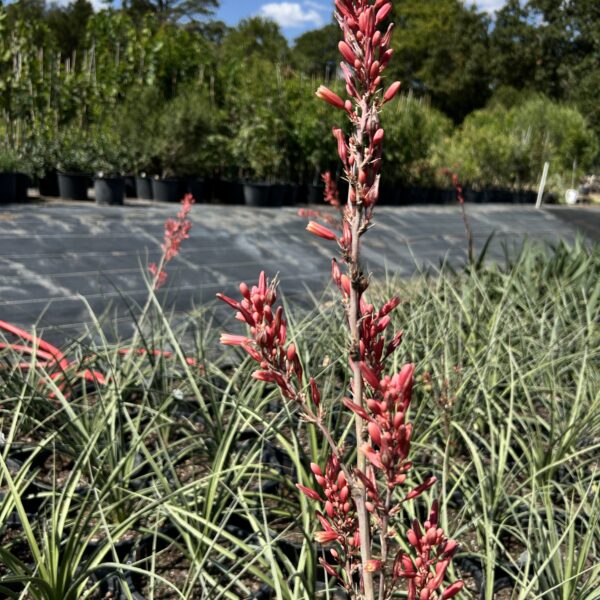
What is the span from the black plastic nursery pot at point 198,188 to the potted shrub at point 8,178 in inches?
98.8

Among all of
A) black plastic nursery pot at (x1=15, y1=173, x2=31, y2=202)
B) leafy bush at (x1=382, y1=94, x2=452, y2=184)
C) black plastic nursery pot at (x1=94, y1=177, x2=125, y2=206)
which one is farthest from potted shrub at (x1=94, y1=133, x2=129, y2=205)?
leafy bush at (x1=382, y1=94, x2=452, y2=184)

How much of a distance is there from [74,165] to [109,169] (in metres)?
0.45

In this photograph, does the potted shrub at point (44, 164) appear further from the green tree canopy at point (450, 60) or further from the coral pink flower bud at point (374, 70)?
the green tree canopy at point (450, 60)

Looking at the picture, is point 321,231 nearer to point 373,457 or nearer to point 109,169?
point 373,457

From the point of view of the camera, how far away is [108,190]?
8.42m

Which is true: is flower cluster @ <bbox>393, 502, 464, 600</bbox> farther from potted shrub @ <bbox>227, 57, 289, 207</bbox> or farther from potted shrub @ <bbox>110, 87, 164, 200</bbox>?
potted shrub @ <bbox>110, 87, 164, 200</bbox>

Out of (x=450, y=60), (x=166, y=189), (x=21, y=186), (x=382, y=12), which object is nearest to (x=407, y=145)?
(x=166, y=189)

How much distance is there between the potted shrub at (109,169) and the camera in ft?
27.5

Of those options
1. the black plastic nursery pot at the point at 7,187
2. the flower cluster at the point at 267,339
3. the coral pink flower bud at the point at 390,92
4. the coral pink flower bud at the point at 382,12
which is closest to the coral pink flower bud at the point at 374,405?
the flower cluster at the point at 267,339

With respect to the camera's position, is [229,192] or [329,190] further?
[229,192]

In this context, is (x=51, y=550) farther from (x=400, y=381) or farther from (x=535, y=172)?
(x=535, y=172)

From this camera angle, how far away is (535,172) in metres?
17.6

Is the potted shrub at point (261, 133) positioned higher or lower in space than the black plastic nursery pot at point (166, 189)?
higher

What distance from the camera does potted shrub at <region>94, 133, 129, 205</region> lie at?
8391 mm
